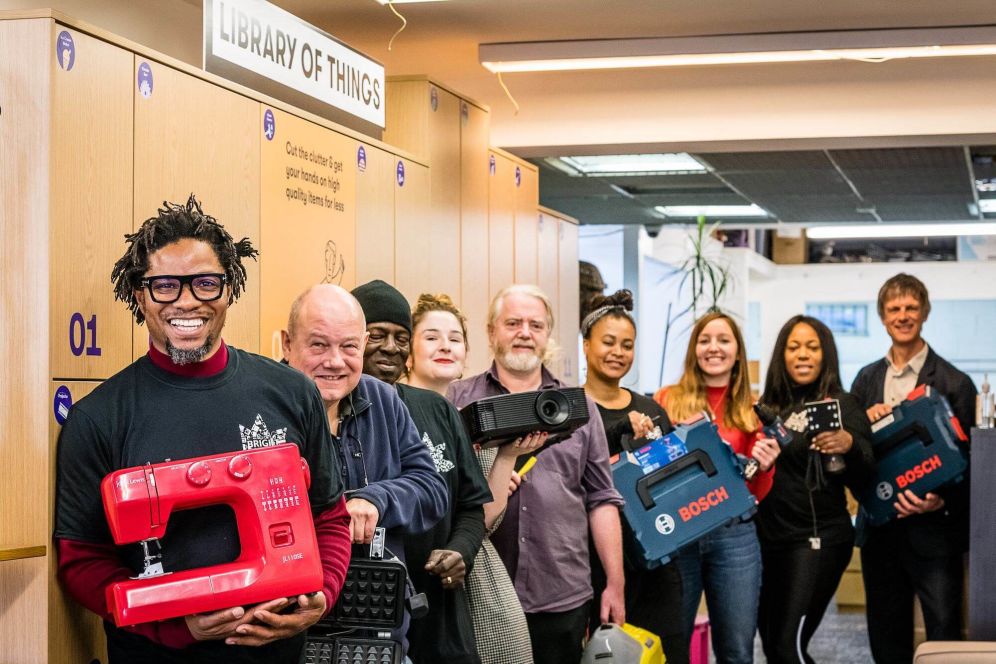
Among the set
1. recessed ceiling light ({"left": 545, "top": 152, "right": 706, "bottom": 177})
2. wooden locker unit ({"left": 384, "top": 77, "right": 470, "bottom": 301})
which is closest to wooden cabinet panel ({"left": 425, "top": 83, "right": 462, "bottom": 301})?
wooden locker unit ({"left": 384, "top": 77, "right": 470, "bottom": 301})

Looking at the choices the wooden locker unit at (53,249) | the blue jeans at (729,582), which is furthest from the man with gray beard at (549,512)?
the wooden locker unit at (53,249)

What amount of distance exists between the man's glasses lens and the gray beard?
0.07m

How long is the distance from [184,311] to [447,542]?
39.6 inches

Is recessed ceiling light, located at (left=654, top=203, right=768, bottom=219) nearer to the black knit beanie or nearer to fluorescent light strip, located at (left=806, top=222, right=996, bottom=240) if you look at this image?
fluorescent light strip, located at (left=806, top=222, right=996, bottom=240)

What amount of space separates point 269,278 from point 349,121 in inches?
32.7

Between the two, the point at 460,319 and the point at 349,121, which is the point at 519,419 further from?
the point at 349,121

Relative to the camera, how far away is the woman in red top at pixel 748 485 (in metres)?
4.14

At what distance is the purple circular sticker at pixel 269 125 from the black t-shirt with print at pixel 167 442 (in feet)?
4.46

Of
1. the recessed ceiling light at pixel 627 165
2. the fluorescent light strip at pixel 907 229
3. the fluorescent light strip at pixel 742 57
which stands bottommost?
the fluorescent light strip at pixel 907 229

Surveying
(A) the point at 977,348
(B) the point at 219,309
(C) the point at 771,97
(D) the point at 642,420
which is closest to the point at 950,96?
(C) the point at 771,97

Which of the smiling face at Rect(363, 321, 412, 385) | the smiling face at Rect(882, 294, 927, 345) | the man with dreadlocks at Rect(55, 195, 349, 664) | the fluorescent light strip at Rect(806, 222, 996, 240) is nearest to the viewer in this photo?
the man with dreadlocks at Rect(55, 195, 349, 664)

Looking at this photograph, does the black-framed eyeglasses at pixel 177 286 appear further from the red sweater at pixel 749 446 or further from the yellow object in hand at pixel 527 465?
the red sweater at pixel 749 446

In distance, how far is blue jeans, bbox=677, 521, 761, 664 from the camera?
4.13 m

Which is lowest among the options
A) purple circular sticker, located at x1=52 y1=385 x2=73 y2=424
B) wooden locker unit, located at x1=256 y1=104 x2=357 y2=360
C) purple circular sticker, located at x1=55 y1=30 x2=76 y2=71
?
purple circular sticker, located at x1=52 y1=385 x2=73 y2=424
